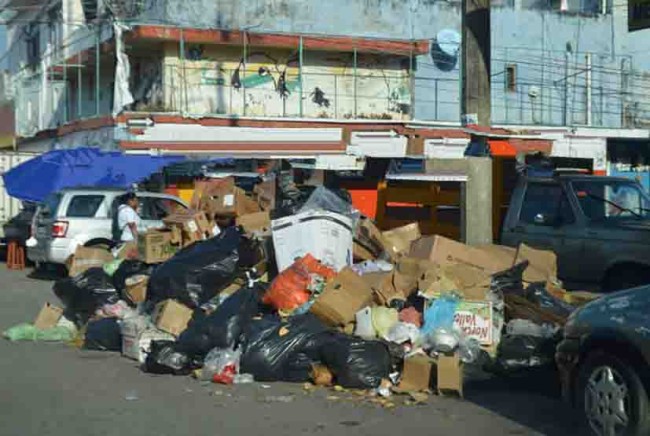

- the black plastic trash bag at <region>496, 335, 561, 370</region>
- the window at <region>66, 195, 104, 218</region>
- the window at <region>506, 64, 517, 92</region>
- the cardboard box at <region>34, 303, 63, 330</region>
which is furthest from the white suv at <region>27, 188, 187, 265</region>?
the window at <region>506, 64, 517, 92</region>

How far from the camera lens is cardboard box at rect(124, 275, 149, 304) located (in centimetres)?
1227

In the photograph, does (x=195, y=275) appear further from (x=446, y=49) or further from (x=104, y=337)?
(x=446, y=49)

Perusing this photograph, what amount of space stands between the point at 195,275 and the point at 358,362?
114 inches

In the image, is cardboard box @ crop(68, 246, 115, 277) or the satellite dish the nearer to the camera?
cardboard box @ crop(68, 246, 115, 277)

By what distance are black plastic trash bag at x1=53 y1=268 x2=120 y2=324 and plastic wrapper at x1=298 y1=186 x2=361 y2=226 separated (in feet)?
8.19

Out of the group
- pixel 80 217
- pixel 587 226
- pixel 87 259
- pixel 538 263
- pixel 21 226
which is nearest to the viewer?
pixel 538 263

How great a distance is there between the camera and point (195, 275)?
449 inches

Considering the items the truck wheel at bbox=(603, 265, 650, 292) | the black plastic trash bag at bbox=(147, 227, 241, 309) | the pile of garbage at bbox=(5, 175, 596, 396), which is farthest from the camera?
the truck wheel at bbox=(603, 265, 650, 292)

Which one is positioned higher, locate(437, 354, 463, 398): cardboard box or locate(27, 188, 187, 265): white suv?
locate(27, 188, 187, 265): white suv

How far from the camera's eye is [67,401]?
29.3ft

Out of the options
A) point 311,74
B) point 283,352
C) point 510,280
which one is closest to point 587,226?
point 510,280

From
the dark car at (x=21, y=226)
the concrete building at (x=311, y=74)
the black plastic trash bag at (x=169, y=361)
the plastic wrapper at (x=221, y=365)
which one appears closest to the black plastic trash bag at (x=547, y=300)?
the plastic wrapper at (x=221, y=365)

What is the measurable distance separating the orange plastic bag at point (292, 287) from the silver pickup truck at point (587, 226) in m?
2.91

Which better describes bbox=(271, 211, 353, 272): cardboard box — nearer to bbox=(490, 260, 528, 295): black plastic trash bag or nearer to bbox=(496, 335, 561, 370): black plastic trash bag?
bbox=(490, 260, 528, 295): black plastic trash bag
